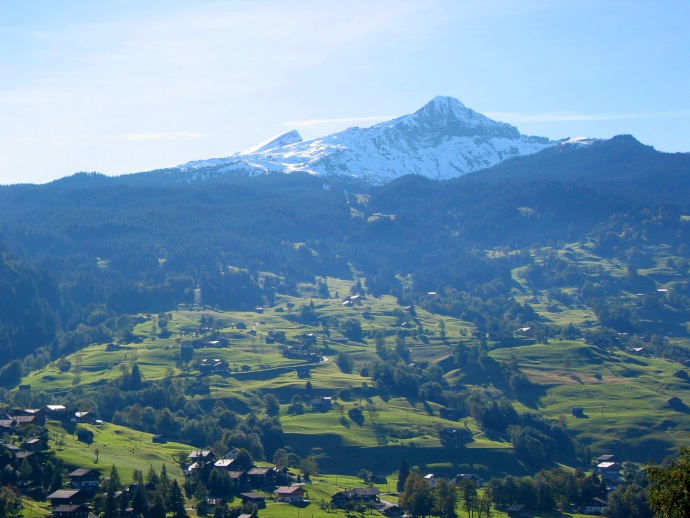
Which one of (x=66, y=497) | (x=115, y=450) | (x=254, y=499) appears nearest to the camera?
(x=66, y=497)

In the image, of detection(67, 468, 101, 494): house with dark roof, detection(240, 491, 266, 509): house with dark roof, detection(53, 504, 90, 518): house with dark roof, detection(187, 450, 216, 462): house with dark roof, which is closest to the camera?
detection(53, 504, 90, 518): house with dark roof

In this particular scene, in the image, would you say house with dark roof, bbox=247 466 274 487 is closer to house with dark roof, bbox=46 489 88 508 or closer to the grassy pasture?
the grassy pasture

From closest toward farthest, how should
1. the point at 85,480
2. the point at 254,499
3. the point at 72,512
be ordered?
the point at 72,512 < the point at 85,480 < the point at 254,499

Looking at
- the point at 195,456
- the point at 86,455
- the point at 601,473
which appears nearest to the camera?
the point at 86,455

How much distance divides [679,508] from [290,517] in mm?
67641

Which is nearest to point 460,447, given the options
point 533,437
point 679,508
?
point 533,437

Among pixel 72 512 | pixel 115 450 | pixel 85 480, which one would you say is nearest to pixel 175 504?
pixel 72 512

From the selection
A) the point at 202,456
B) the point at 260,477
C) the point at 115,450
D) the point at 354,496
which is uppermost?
the point at 115,450

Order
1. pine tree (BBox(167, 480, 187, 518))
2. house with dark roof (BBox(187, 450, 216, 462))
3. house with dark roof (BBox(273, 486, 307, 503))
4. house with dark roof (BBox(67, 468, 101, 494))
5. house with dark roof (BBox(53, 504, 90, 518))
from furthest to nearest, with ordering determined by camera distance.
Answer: house with dark roof (BBox(187, 450, 216, 462)) → house with dark roof (BBox(273, 486, 307, 503)) → house with dark roof (BBox(67, 468, 101, 494)) → pine tree (BBox(167, 480, 187, 518)) → house with dark roof (BBox(53, 504, 90, 518))

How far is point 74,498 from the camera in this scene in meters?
110

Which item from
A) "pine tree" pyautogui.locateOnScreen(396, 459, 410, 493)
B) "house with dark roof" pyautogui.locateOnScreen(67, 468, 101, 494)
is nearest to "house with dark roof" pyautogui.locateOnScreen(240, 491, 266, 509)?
"house with dark roof" pyautogui.locateOnScreen(67, 468, 101, 494)

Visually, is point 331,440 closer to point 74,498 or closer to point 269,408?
point 269,408

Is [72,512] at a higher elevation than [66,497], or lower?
lower

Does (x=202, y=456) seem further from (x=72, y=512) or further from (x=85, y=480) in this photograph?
(x=72, y=512)
